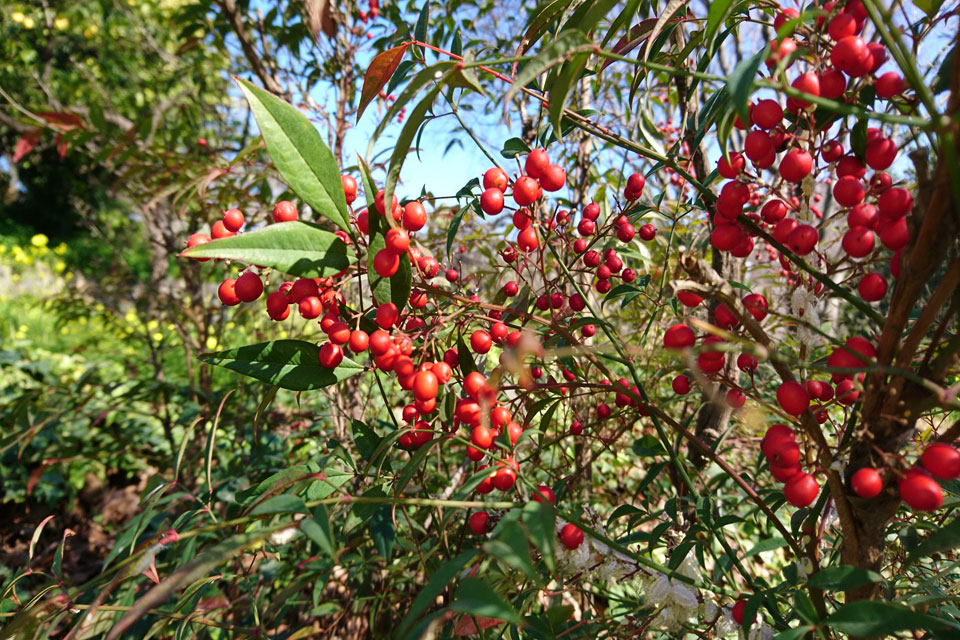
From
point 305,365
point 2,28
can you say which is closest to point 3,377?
point 305,365

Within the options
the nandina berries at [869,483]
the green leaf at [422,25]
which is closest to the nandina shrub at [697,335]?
the nandina berries at [869,483]

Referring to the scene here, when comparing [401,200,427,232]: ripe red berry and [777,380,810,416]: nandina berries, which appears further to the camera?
[401,200,427,232]: ripe red berry

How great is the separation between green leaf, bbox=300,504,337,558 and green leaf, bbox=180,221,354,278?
22 cm

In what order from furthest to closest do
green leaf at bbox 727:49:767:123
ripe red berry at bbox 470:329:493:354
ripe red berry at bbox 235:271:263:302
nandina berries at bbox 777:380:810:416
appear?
ripe red berry at bbox 470:329:493:354
ripe red berry at bbox 235:271:263:302
nandina berries at bbox 777:380:810:416
green leaf at bbox 727:49:767:123

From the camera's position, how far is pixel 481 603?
15.7 inches

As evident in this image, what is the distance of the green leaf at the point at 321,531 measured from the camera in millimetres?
397

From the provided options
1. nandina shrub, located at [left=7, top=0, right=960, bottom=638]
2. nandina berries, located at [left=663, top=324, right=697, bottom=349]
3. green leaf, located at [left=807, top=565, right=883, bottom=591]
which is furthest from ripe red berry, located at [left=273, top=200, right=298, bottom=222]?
green leaf, located at [left=807, top=565, right=883, bottom=591]

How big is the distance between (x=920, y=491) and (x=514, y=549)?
0.33 metres

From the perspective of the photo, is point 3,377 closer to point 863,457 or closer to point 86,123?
point 86,123

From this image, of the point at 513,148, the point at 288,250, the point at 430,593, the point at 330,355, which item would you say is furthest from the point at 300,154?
the point at 430,593

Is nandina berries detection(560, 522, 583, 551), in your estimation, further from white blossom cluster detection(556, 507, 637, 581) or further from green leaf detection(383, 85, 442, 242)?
green leaf detection(383, 85, 442, 242)

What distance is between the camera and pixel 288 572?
1.23 meters

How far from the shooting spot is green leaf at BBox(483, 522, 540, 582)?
14.6 inches

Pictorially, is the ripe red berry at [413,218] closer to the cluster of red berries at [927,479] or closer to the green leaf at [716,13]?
the green leaf at [716,13]
